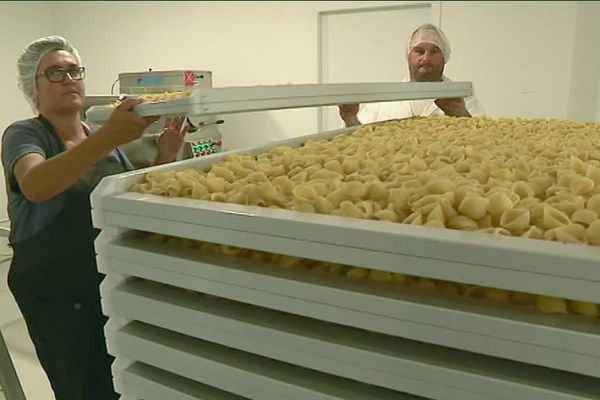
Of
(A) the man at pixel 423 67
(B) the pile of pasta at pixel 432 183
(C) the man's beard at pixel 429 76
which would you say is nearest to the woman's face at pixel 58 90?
(B) the pile of pasta at pixel 432 183

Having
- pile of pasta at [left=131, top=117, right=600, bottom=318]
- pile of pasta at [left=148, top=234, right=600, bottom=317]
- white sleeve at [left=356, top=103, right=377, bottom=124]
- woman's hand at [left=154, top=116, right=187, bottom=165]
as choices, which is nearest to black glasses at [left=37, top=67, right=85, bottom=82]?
woman's hand at [left=154, top=116, right=187, bottom=165]

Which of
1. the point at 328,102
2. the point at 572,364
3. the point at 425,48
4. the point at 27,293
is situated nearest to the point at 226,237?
the point at 572,364

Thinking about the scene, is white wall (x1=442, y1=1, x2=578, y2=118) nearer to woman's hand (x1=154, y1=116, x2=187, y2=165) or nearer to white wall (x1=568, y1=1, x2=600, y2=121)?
white wall (x1=568, y1=1, x2=600, y2=121)

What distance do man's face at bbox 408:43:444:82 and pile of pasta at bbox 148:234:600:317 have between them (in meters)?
1.94

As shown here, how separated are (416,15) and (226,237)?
3730 mm

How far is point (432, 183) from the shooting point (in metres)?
0.65

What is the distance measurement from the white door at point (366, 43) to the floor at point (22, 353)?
2608 mm

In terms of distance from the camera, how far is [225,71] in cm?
464

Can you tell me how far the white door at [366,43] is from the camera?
157 inches

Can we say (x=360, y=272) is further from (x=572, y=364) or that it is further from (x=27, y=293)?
(x=27, y=293)

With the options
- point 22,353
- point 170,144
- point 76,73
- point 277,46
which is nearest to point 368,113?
point 170,144

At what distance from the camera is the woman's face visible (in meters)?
1.52

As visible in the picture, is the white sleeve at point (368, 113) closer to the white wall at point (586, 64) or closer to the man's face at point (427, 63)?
the man's face at point (427, 63)

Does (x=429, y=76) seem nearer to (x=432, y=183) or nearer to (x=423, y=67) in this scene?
(x=423, y=67)
